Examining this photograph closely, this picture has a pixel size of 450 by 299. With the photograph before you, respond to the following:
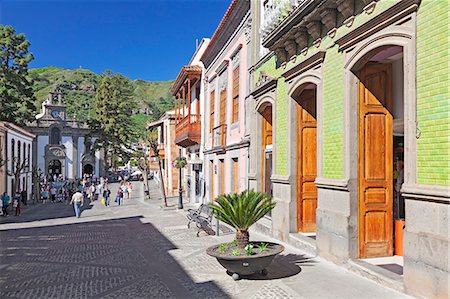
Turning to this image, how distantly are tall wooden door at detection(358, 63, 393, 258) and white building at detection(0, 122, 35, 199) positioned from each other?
84.2ft

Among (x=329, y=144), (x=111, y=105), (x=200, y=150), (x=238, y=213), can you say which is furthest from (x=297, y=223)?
(x=111, y=105)

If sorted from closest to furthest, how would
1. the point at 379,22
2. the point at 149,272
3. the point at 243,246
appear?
the point at 379,22 → the point at 243,246 → the point at 149,272

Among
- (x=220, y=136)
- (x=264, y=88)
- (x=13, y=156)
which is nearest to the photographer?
(x=264, y=88)

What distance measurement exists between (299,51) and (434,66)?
184 inches

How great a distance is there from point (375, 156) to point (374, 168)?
8.3 inches

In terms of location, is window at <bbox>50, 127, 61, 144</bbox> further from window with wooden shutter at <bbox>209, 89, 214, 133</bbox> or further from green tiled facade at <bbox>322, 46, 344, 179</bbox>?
green tiled facade at <bbox>322, 46, 344, 179</bbox>

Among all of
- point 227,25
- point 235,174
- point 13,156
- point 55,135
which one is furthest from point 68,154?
point 235,174

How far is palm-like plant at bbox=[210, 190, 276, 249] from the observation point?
7.32 meters

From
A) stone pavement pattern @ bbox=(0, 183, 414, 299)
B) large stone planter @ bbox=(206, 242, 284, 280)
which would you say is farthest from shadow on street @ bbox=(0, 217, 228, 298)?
large stone planter @ bbox=(206, 242, 284, 280)

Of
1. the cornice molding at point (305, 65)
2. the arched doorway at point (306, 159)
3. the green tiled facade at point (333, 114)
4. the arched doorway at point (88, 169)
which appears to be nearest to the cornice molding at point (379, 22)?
the green tiled facade at point (333, 114)

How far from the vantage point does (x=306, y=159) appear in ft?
34.8

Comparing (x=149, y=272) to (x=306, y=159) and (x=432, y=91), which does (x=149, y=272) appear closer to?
(x=306, y=159)

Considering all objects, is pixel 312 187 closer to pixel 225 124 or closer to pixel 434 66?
pixel 434 66

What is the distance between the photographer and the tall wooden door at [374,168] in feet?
25.0
